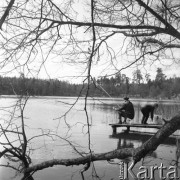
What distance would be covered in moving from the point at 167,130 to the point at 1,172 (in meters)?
6.54

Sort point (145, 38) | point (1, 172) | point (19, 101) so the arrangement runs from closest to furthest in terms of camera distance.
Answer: point (19, 101)
point (145, 38)
point (1, 172)

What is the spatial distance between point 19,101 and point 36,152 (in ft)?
24.0

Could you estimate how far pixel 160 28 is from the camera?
4.33 metres

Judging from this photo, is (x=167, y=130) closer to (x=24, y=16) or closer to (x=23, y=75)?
(x=23, y=75)

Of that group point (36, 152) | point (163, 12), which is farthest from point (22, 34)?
point (36, 152)

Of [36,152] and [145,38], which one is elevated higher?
[145,38]

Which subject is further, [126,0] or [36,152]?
[36,152]

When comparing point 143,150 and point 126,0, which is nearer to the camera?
point 143,150

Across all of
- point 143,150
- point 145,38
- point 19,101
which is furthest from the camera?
point 145,38

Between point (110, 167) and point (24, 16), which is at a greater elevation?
point (24, 16)

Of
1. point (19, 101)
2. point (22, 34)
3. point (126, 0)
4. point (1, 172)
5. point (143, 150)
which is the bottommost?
point (1, 172)

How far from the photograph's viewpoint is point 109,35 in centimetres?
448

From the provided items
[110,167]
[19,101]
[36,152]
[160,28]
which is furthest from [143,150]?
[36,152]

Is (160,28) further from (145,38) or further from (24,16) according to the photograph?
(24,16)
